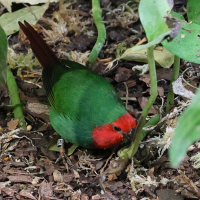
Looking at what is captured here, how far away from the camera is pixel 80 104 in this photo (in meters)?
1.91

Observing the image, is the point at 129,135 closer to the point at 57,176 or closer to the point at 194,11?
the point at 57,176

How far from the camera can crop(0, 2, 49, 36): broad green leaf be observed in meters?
2.69

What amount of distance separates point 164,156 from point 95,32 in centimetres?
144

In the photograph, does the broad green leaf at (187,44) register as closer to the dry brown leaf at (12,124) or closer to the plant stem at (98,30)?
the plant stem at (98,30)

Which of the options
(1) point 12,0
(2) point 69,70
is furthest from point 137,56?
(1) point 12,0

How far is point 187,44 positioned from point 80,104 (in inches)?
33.4

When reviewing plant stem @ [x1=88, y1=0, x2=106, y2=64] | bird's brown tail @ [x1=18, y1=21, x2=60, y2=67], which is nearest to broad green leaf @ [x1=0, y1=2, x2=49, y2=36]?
plant stem @ [x1=88, y1=0, x2=106, y2=64]

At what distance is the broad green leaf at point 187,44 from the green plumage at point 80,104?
62 centimetres

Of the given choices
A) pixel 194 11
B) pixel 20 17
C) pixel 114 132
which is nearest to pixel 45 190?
pixel 114 132

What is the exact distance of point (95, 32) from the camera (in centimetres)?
272

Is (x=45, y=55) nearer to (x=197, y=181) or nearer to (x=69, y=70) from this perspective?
(x=69, y=70)

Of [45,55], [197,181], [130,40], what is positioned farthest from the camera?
[130,40]

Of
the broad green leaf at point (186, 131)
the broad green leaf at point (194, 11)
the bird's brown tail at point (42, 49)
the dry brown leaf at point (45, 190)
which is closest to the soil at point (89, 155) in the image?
the dry brown leaf at point (45, 190)

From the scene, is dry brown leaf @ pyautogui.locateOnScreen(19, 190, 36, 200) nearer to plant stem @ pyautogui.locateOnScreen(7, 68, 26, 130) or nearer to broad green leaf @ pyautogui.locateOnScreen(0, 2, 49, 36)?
plant stem @ pyautogui.locateOnScreen(7, 68, 26, 130)
